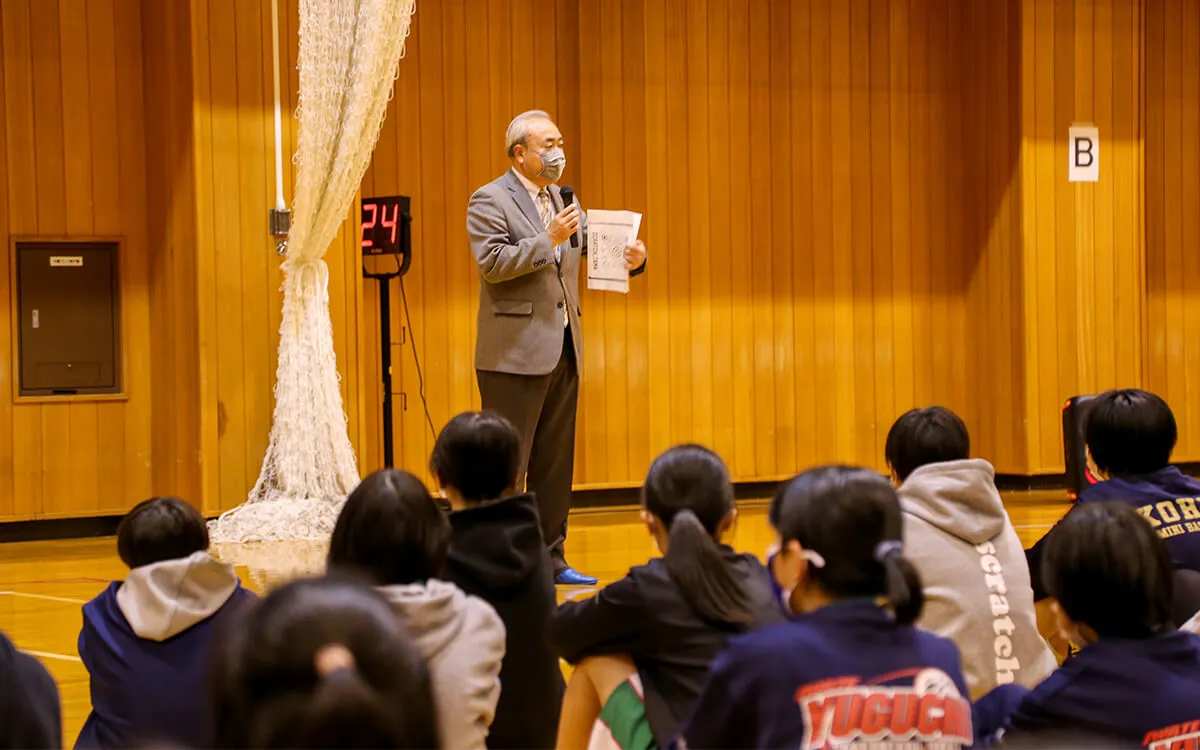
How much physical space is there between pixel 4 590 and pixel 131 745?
9.19ft

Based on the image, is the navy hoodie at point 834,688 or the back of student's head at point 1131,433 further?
the back of student's head at point 1131,433

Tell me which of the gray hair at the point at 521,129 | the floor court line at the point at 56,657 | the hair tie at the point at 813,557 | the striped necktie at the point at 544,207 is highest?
the gray hair at the point at 521,129

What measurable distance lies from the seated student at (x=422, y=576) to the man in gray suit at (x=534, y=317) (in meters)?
2.24

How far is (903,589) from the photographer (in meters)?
1.45

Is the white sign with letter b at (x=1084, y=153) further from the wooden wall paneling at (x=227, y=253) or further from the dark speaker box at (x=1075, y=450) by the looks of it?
the wooden wall paneling at (x=227, y=253)

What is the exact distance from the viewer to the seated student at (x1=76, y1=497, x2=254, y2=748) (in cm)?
209

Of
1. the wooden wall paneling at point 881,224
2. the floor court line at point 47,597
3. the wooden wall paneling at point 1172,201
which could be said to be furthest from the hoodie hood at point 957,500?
the wooden wall paneling at point 1172,201

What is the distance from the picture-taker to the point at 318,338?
210 inches

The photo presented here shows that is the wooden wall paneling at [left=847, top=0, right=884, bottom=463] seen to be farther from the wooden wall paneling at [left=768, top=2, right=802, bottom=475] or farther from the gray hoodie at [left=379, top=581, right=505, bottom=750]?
the gray hoodie at [left=379, top=581, right=505, bottom=750]

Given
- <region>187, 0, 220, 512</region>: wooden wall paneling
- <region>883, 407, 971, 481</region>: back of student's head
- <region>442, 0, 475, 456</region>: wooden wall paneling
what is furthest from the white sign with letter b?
<region>883, 407, 971, 481</region>: back of student's head

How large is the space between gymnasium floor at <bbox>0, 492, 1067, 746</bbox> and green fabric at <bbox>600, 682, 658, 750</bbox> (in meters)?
1.31

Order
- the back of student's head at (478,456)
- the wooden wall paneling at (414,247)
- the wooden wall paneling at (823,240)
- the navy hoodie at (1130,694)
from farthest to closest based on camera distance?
the wooden wall paneling at (823,240) → the wooden wall paneling at (414,247) → the back of student's head at (478,456) → the navy hoodie at (1130,694)

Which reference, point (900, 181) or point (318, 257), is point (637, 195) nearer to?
point (900, 181)

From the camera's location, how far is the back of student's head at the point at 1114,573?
1657 millimetres
